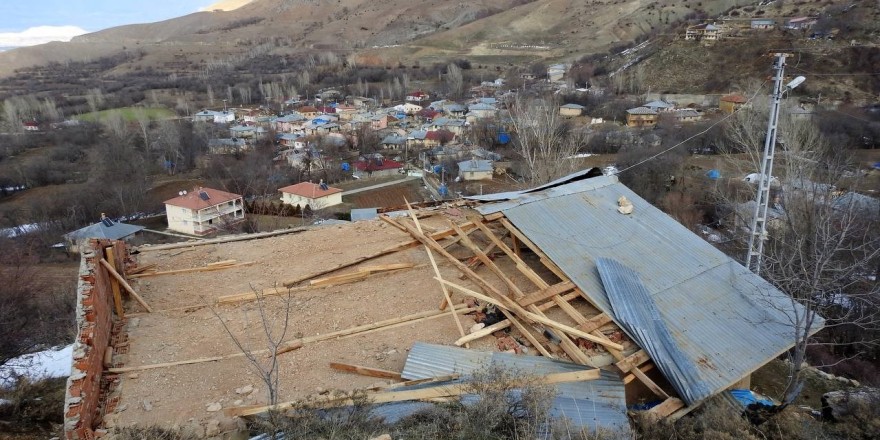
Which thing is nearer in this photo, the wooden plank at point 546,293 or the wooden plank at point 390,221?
the wooden plank at point 546,293

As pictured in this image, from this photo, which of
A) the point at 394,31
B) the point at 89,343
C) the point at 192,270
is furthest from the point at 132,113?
the point at 394,31

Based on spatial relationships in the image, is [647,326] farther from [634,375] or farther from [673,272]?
[673,272]

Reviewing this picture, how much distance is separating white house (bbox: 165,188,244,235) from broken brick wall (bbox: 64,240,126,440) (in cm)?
2082

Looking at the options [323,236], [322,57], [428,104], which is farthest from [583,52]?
[323,236]

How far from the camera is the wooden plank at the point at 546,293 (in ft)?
19.1

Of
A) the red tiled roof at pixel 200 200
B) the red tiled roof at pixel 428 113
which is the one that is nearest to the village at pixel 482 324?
the red tiled roof at pixel 200 200

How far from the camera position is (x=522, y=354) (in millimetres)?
5348

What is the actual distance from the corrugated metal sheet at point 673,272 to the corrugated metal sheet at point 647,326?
4.7 inches

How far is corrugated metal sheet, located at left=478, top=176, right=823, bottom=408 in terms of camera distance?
17.9ft

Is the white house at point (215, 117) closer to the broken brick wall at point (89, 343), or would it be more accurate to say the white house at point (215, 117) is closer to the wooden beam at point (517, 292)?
the broken brick wall at point (89, 343)

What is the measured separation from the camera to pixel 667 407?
4.77 meters

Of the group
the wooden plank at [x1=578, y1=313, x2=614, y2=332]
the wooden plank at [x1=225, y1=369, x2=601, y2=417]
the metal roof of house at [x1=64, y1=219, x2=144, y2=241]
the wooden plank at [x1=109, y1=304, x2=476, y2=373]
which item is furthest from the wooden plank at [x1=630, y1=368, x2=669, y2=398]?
the metal roof of house at [x1=64, y1=219, x2=144, y2=241]

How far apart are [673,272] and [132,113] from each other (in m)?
67.0

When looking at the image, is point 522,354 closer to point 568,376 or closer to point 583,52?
point 568,376
